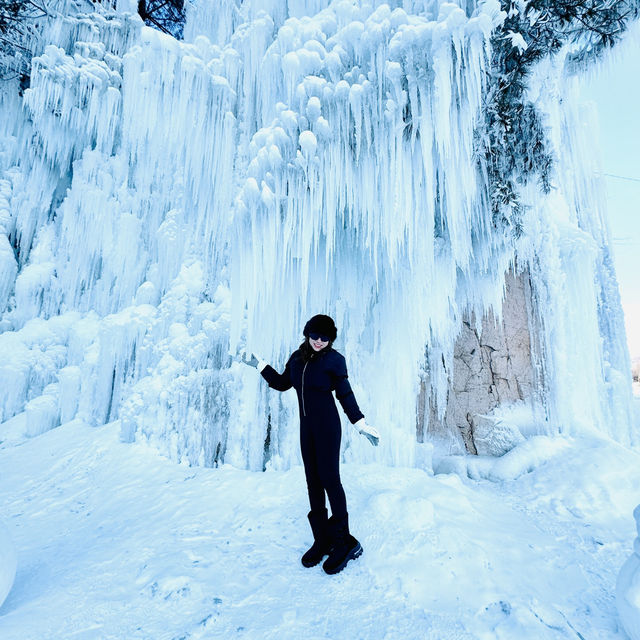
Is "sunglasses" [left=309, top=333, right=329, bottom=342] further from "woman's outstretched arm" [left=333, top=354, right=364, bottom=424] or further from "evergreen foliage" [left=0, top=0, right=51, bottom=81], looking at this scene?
"evergreen foliage" [left=0, top=0, right=51, bottom=81]

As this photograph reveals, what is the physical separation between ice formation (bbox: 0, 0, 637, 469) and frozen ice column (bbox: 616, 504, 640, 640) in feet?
8.41

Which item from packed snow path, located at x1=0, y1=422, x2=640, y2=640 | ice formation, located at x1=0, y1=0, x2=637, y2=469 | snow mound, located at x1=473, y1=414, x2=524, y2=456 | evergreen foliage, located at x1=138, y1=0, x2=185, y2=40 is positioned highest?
evergreen foliage, located at x1=138, y1=0, x2=185, y2=40

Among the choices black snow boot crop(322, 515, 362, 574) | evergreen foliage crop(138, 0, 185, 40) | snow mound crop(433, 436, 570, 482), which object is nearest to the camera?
black snow boot crop(322, 515, 362, 574)

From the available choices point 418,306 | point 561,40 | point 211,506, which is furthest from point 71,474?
point 561,40

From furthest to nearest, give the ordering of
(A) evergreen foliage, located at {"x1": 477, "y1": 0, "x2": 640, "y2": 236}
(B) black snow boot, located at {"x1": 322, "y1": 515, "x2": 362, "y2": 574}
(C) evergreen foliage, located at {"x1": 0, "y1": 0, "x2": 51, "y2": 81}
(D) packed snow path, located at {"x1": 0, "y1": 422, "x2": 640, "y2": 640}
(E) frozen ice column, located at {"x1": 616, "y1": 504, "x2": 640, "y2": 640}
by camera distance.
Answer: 1. (C) evergreen foliage, located at {"x1": 0, "y1": 0, "x2": 51, "y2": 81}
2. (A) evergreen foliage, located at {"x1": 477, "y1": 0, "x2": 640, "y2": 236}
3. (B) black snow boot, located at {"x1": 322, "y1": 515, "x2": 362, "y2": 574}
4. (D) packed snow path, located at {"x1": 0, "y1": 422, "x2": 640, "y2": 640}
5. (E) frozen ice column, located at {"x1": 616, "y1": 504, "x2": 640, "y2": 640}

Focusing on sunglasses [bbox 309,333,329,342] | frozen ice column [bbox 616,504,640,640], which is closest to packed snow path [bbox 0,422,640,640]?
frozen ice column [bbox 616,504,640,640]

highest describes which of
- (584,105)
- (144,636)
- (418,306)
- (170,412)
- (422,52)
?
(584,105)

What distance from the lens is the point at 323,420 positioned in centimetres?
206

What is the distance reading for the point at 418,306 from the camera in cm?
421

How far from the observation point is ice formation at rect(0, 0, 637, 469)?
3205 millimetres

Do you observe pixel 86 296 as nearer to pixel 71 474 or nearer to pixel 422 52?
pixel 71 474

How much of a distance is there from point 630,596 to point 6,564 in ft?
9.17

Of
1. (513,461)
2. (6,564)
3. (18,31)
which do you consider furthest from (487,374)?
(18,31)

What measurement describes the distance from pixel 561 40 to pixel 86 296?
693 cm
